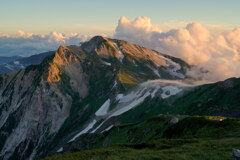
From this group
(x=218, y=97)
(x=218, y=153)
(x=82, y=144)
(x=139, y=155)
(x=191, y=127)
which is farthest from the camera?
(x=218, y=97)

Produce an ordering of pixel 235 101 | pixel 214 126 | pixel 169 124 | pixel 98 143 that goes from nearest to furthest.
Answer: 1. pixel 214 126
2. pixel 169 124
3. pixel 98 143
4. pixel 235 101

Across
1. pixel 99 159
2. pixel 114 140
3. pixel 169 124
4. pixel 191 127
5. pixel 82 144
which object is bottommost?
pixel 82 144

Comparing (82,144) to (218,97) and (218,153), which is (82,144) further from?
(218,153)

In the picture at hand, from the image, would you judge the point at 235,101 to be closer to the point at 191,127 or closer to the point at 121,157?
the point at 191,127

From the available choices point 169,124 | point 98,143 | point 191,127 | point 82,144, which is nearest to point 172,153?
point 191,127

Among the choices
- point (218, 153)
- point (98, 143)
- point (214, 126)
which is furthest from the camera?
point (98, 143)

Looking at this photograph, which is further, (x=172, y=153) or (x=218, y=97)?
(x=218, y=97)

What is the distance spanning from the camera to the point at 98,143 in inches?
5468

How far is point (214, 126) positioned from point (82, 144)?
98.9m

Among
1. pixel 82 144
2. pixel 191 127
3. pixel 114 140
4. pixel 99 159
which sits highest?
pixel 99 159

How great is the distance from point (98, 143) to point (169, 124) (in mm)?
52110

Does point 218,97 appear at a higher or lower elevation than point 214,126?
lower

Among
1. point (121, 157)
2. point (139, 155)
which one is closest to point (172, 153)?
point (139, 155)

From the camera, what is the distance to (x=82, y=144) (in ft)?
508
